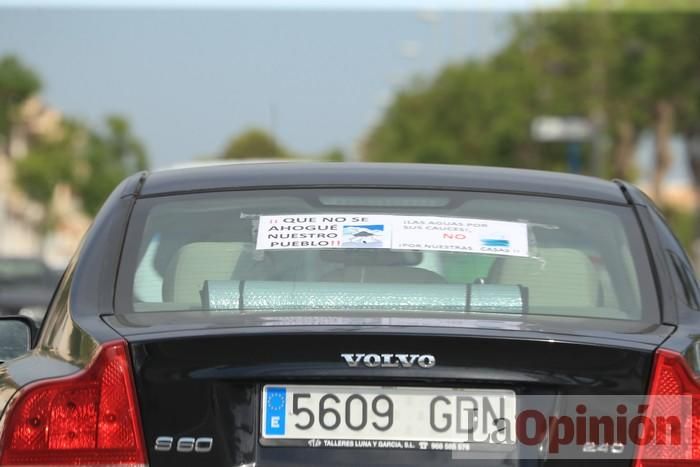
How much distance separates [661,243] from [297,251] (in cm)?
94

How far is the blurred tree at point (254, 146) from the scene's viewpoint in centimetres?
16788

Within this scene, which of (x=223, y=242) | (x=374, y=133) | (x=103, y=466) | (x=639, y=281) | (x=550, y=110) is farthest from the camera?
(x=374, y=133)

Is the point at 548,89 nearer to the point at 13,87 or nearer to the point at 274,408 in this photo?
the point at 13,87

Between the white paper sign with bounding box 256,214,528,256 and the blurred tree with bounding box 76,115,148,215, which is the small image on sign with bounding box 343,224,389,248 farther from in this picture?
the blurred tree with bounding box 76,115,148,215

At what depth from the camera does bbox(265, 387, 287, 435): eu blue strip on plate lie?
12.9 ft

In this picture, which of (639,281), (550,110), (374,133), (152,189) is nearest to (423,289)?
(639,281)

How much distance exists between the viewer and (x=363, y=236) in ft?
15.6

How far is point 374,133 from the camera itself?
440ft

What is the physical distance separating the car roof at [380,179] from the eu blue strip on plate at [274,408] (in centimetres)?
118

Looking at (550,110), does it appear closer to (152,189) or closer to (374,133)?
(374,133)

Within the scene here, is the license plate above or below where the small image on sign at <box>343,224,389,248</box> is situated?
below

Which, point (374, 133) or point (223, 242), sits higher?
point (223, 242)

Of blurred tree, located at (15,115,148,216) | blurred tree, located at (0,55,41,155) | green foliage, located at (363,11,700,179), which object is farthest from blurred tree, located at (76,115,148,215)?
green foliage, located at (363,11,700,179)

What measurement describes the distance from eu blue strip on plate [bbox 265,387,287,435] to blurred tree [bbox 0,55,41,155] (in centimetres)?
8772
